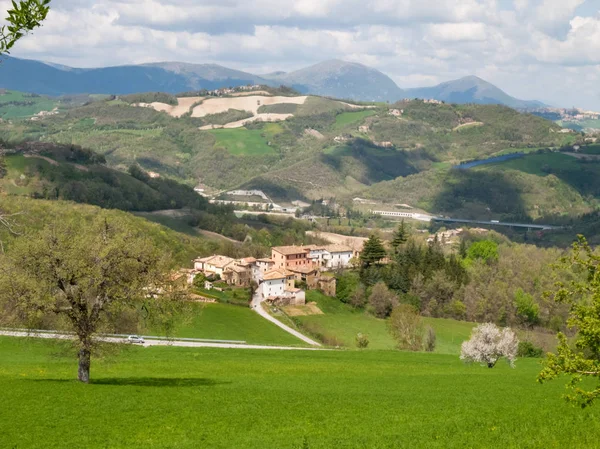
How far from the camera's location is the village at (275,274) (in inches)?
4065

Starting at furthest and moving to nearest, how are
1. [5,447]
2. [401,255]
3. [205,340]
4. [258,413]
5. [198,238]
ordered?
[198,238] < [401,255] < [205,340] < [258,413] < [5,447]

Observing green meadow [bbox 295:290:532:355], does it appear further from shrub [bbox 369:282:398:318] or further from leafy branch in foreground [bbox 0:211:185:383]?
leafy branch in foreground [bbox 0:211:185:383]

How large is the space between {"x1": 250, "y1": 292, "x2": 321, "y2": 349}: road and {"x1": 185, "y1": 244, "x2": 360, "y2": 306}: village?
96cm

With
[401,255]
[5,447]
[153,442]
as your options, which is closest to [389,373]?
[153,442]

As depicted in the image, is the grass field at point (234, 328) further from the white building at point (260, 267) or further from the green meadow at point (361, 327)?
the white building at point (260, 267)

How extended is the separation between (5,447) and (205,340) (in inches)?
1917

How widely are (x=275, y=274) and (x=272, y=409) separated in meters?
77.7

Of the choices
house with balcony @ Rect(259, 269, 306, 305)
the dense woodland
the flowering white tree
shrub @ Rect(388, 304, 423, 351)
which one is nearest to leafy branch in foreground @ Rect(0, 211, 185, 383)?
the flowering white tree

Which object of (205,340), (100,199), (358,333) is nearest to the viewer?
(205,340)

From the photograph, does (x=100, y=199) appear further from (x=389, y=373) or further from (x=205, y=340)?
(x=389, y=373)

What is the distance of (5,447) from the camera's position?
769 inches

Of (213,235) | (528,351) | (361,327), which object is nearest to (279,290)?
(361,327)

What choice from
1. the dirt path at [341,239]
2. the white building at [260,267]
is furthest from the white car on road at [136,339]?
the dirt path at [341,239]

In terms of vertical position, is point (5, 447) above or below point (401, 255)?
above
